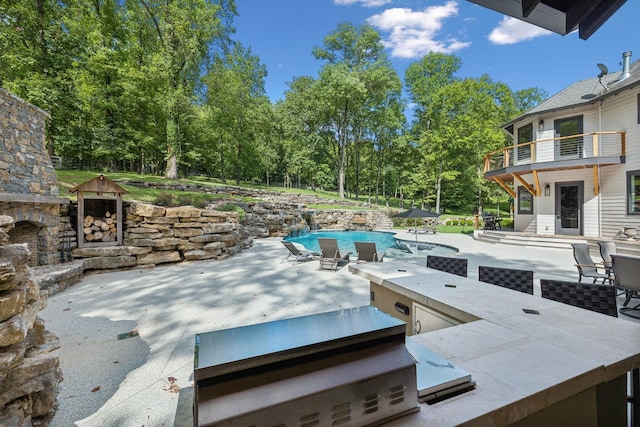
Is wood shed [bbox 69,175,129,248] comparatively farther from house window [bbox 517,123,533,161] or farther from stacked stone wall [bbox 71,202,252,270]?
house window [bbox 517,123,533,161]

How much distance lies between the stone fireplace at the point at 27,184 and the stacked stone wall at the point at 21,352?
5145 millimetres

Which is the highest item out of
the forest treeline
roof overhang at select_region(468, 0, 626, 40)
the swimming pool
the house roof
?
the forest treeline

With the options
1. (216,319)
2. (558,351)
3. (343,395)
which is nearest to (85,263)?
(216,319)

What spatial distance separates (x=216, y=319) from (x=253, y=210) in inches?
427

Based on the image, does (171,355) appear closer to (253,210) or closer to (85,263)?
(85,263)

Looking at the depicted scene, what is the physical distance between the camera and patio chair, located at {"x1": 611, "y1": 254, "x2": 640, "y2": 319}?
3818 mm

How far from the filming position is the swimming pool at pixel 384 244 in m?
9.68

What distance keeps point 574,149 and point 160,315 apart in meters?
15.6

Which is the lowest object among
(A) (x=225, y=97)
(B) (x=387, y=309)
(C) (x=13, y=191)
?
(B) (x=387, y=309)

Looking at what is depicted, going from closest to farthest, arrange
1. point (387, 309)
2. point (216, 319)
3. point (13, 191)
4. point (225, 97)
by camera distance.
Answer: point (387, 309)
point (216, 319)
point (13, 191)
point (225, 97)

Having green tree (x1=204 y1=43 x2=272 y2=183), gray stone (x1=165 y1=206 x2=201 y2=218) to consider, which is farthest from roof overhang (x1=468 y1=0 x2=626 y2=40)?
green tree (x1=204 y1=43 x2=272 y2=183)

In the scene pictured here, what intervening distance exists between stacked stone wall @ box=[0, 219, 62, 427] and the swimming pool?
7.88m

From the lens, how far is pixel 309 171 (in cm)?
3191

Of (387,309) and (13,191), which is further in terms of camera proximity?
(13,191)
